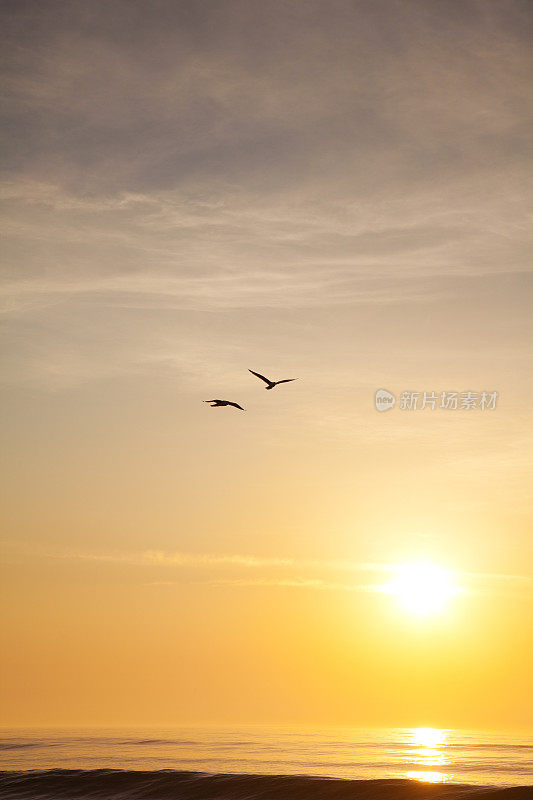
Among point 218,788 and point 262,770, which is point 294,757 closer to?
point 262,770

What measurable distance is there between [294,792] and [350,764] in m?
11.6

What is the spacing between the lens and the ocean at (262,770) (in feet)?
143

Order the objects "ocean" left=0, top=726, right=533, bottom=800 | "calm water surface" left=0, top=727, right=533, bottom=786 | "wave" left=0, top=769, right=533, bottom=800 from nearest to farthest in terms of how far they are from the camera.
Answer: "wave" left=0, top=769, right=533, bottom=800, "ocean" left=0, top=726, right=533, bottom=800, "calm water surface" left=0, top=727, right=533, bottom=786

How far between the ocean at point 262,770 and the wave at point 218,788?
54 millimetres

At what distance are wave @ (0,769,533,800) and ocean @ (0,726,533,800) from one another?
54 mm

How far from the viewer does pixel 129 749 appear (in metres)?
66.4

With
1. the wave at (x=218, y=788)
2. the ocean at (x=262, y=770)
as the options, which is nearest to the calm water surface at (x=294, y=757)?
the ocean at (x=262, y=770)

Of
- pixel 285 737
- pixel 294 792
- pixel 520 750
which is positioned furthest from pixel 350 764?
pixel 285 737

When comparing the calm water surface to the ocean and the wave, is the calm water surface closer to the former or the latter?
the ocean

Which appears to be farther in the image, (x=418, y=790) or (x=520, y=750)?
(x=520, y=750)

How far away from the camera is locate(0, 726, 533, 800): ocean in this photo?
4347 cm

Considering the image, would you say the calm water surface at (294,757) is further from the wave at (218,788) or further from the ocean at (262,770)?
the wave at (218,788)

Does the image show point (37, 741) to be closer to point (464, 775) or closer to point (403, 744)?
point (403, 744)

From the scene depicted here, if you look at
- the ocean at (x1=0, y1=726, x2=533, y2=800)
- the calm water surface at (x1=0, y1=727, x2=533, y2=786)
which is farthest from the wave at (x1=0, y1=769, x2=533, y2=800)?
the calm water surface at (x1=0, y1=727, x2=533, y2=786)
